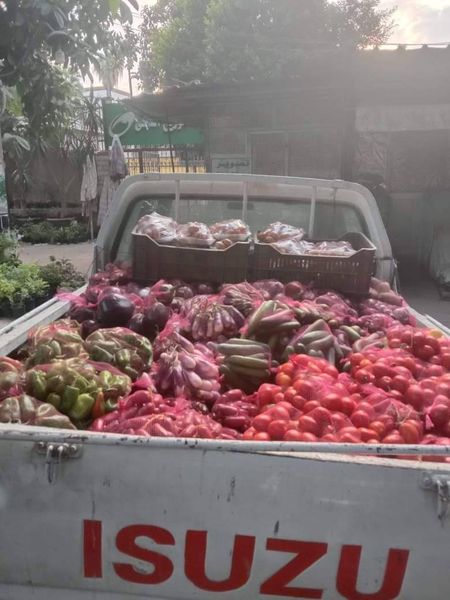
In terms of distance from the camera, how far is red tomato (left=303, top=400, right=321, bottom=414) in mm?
2092

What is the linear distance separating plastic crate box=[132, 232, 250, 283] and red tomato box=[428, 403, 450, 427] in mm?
1685

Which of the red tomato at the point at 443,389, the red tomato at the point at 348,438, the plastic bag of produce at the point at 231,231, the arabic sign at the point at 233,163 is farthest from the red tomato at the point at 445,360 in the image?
the arabic sign at the point at 233,163

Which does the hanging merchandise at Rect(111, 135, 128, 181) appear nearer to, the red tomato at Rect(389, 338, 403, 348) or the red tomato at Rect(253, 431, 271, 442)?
the red tomato at Rect(389, 338, 403, 348)

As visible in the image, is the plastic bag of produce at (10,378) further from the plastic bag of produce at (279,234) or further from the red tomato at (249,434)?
the plastic bag of produce at (279,234)

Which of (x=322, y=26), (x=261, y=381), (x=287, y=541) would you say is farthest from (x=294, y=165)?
(x=322, y=26)

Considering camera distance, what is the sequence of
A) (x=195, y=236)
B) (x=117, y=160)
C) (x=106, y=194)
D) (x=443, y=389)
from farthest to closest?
1. (x=106, y=194)
2. (x=117, y=160)
3. (x=195, y=236)
4. (x=443, y=389)

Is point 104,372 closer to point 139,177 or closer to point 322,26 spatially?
point 139,177

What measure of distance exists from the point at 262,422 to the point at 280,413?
0.27ft

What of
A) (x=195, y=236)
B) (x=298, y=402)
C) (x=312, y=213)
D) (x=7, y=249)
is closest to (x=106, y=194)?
(x=7, y=249)

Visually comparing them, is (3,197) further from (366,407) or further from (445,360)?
(366,407)

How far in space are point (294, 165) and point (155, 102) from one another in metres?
2.97

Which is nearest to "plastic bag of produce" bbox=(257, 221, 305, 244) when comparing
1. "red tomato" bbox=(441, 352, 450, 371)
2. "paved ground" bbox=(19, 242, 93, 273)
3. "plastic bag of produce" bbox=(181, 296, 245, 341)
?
"plastic bag of produce" bbox=(181, 296, 245, 341)

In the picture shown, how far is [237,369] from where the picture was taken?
2.55 metres

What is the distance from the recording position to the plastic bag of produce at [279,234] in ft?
12.4
